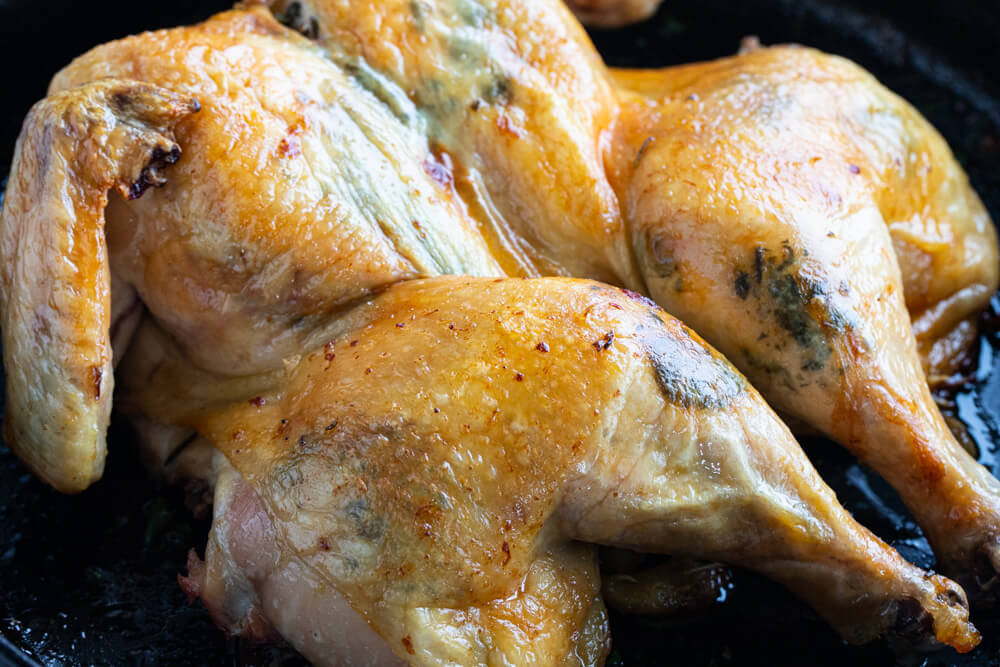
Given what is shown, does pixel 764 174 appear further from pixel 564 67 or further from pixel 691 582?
pixel 691 582

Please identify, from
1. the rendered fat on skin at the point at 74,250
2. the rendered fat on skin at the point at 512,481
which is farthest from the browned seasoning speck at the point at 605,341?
the rendered fat on skin at the point at 74,250

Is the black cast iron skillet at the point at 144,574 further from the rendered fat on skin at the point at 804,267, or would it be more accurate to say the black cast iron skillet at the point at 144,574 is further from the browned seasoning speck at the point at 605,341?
the browned seasoning speck at the point at 605,341

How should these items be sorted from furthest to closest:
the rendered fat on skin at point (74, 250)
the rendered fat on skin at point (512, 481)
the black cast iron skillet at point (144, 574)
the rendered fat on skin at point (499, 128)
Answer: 1. the rendered fat on skin at point (499, 128)
2. the black cast iron skillet at point (144, 574)
3. the rendered fat on skin at point (74, 250)
4. the rendered fat on skin at point (512, 481)

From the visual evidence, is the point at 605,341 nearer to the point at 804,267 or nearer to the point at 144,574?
the point at 804,267

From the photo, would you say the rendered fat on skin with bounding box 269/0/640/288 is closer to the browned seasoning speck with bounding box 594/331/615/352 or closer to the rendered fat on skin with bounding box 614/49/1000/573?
the rendered fat on skin with bounding box 614/49/1000/573

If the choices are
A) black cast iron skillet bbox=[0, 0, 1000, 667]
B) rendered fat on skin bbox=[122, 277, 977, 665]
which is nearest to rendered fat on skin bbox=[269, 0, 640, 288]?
rendered fat on skin bbox=[122, 277, 977, 665]

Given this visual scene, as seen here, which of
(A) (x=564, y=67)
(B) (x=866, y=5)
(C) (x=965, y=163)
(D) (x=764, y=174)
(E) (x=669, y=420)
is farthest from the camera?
(B) (x=866, y=5)

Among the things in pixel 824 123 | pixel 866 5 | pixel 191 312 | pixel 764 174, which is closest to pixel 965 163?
pixel 866 5

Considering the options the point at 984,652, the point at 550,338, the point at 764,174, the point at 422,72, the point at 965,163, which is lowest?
the point at 984,652

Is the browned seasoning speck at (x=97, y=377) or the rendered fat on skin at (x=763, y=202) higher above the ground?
the rendered fat on skin at (x=763, y=202)
